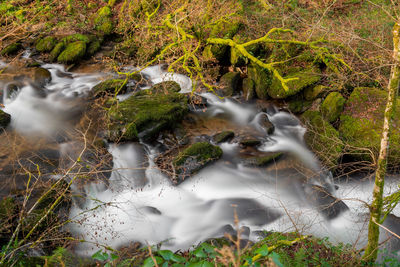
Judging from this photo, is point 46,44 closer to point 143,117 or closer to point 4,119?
point 4,119

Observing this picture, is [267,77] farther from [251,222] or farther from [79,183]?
[79,183]

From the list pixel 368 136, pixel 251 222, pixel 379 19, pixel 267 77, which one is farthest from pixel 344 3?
pixel 251 222

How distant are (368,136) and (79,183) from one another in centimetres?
680

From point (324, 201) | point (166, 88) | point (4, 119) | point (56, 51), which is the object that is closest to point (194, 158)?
point (324, 201)

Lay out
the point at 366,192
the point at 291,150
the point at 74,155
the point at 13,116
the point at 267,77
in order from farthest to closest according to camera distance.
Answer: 1. the point at 267,77
2. the point at 13,116
3. the point at 291,150
4. the point at 74,155
5. the point at 366,192

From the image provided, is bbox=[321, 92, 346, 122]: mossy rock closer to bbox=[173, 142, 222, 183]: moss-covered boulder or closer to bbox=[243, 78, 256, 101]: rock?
bbox=[243, 78, 256, 101]: rock

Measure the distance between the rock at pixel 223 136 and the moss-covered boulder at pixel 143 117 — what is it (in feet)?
4.03

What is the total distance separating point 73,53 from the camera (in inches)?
437

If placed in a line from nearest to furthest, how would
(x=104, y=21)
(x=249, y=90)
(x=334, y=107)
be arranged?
(x=334, y=107) < (x=249, y=90) < (x=104, y=21)

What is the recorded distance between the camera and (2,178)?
5.86m

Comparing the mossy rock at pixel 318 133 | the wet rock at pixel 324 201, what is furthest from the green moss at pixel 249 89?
the wet rock at pixel 324 201

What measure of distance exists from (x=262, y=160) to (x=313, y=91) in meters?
3.09

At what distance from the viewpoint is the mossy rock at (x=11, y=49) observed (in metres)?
11.2

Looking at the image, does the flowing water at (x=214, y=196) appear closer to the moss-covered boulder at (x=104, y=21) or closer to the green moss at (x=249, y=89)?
the green moss at (x=249, y=89)
